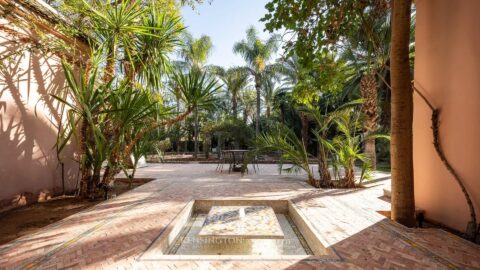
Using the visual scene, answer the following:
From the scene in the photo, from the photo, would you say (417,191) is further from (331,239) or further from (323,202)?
(331,239)

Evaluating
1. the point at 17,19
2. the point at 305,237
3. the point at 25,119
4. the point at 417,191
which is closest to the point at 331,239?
the point at 305,237

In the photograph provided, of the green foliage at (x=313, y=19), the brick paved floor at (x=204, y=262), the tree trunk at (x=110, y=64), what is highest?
the green foliage at (x=313, y=19)

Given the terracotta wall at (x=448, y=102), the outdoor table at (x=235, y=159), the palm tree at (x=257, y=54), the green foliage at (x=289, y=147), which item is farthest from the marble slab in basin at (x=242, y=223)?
the palm tree at (x=257, y=54)

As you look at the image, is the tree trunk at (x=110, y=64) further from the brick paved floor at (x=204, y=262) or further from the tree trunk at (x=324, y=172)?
the tree trunk at (x=324, y=172)

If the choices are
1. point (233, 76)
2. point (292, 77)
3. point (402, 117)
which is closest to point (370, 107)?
point (402, 117)

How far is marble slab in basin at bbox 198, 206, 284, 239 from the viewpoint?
3.77 meters

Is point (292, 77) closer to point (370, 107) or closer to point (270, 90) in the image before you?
point (270, 90)

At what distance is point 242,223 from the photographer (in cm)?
429

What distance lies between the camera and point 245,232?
385 centimetres

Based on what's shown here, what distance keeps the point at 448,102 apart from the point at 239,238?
3544mm

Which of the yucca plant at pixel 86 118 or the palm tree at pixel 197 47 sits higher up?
the palm tree at pixel 197 47

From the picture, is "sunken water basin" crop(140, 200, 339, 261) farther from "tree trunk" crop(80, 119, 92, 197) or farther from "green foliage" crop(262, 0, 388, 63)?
"green foliage" crop(262, 0, 388, 63)

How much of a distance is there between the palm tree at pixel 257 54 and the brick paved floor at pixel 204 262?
16846 millimetres

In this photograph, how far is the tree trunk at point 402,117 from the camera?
12.6 ft
